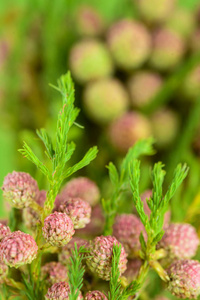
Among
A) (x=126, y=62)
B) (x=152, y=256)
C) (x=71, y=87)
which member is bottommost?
(x=152, y=256)

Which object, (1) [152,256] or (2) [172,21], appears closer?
(1) [152,256]

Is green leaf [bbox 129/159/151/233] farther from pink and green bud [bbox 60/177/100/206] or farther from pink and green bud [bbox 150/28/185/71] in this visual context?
pink and green bud [bbox 150/28/185/71]

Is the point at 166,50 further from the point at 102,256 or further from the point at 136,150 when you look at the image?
the point at 102,256

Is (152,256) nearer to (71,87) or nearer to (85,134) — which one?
(71,87)

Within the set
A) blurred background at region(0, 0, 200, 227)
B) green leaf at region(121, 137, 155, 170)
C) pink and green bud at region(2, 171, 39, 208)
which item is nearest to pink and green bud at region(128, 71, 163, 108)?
blurred background at region(0, 0, 200, 227)

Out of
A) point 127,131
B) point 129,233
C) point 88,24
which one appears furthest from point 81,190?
point 88,24

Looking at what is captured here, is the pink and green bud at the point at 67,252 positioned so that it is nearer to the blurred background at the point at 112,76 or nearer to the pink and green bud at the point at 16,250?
the pink and green bud at the point at 16,250

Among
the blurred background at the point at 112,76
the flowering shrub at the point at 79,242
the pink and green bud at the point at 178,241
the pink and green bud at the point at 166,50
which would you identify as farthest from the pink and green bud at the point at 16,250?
the pink and green bud at the point at 166,50

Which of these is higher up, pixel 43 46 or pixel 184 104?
pixel 43 46

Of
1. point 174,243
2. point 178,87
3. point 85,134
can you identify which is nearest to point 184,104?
point 178,87
